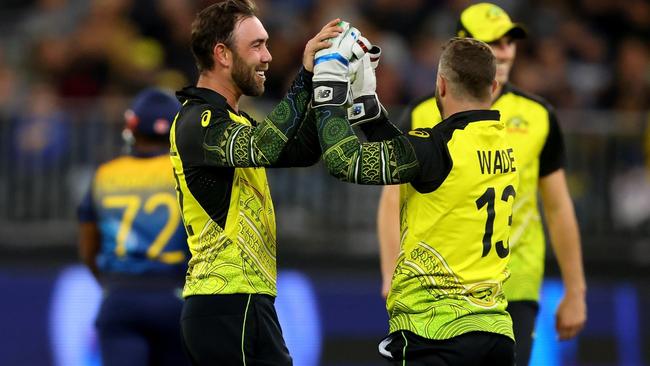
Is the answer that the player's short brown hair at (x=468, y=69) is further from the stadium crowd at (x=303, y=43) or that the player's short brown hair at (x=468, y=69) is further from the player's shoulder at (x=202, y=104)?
the stadium crowd at (x=303, y=43)

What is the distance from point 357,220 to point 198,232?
6.09 meters

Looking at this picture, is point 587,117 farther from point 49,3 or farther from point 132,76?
point 49,3

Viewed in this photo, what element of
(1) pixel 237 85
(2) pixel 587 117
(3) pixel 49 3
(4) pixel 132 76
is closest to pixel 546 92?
(2) pixel 587 117

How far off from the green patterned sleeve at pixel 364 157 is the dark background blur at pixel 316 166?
5331mm

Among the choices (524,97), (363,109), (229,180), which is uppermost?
(524,97)

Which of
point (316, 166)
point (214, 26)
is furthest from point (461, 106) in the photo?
point (316, 166)

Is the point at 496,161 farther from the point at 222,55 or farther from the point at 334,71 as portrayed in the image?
the point at 222,55

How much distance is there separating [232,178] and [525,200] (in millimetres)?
2031

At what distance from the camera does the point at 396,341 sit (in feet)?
17.3

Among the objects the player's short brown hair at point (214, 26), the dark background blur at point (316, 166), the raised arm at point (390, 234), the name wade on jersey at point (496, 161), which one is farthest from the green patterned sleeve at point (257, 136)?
the dark background blur at point (316, 166)

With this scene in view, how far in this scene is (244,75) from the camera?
5.50 meters

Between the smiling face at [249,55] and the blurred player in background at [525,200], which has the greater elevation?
the smiling face at [249,55]

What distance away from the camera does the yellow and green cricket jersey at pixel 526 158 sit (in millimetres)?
6738

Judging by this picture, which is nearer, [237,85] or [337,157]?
[337,157]
